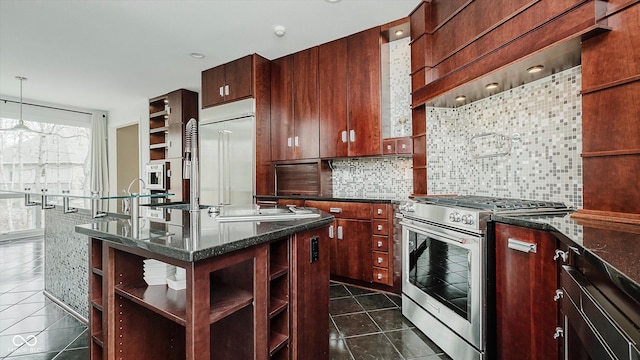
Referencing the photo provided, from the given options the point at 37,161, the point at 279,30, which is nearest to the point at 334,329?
the point at 279,30

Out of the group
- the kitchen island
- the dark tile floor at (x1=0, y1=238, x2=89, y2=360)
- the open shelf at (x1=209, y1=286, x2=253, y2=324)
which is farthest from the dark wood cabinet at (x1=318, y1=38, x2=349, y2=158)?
the dark tile floor at (x1=0, y1=238, x2=89, y2=360)

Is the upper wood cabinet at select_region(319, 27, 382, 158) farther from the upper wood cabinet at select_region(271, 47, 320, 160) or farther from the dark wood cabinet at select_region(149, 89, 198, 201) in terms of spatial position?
the dark wood cabinet at select_region(149, 89, 198, 201)

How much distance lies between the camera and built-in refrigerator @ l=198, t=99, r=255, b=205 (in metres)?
3.70

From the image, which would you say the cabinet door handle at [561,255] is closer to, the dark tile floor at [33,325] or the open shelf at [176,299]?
the open shelf at [176,299]

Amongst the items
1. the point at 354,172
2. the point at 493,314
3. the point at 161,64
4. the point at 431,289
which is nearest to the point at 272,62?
the point at 161,64

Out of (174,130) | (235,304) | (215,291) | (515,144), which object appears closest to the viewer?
(235,304)

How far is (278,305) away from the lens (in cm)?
133

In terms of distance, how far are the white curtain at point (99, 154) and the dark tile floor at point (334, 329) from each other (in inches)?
139

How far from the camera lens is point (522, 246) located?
1.38 metres

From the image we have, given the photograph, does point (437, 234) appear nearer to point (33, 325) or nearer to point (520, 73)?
point (520, 73)

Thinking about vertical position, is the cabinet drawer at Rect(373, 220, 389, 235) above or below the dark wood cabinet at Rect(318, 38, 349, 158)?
below

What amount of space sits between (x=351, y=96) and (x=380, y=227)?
149cm

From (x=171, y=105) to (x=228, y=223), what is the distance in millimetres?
4704

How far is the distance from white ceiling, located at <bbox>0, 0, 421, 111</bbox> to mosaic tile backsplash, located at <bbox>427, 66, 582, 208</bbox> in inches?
49.1
